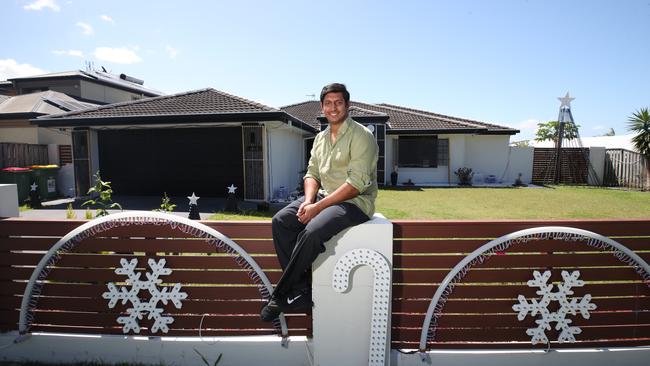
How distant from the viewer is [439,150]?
16000 mm

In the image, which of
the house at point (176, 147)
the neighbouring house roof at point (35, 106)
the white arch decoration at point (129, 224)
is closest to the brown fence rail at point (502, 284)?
the white arch decoration at point (129, 224)

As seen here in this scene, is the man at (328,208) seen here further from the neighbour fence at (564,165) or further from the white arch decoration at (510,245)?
the neighbour fence at (564,165)

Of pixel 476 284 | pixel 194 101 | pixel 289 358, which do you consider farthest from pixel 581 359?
pixel 194 101

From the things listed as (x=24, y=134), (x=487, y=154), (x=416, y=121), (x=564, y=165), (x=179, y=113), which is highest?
(x=416, y=121)

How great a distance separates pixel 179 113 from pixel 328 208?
8.61m

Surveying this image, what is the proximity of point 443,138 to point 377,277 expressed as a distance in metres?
15.3

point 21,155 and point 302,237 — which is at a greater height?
point 21,155

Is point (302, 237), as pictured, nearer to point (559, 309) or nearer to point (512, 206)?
point (559, 309)

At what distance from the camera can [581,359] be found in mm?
2041

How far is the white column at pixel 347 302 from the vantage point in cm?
189

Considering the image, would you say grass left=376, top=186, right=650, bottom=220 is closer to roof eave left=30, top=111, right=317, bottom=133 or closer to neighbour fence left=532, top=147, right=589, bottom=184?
roof eave left=30, top=111, right=317, bottom=133

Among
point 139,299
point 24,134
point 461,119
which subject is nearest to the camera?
point 139,299

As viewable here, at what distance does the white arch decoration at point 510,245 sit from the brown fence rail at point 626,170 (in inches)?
647

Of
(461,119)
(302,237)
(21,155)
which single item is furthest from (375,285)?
(461,119)
